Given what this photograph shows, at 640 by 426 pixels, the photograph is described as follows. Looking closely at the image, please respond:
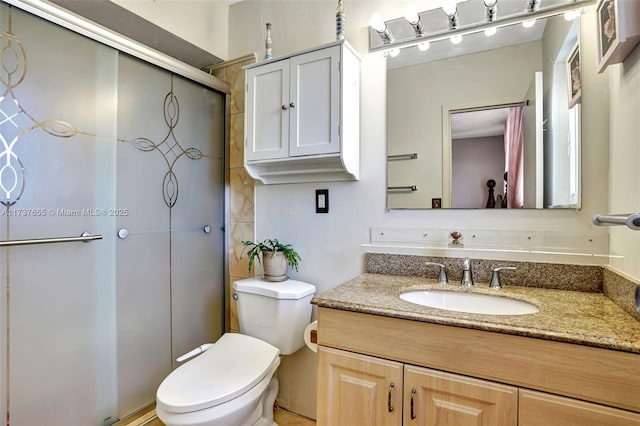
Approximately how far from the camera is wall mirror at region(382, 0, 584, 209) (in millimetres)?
1261

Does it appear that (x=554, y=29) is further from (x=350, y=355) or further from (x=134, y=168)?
(x=134, y=168)

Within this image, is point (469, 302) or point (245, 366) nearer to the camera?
point (469, 302)

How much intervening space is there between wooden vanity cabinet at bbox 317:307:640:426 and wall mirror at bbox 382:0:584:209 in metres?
0.68

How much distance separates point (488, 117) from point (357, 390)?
1.21 metres

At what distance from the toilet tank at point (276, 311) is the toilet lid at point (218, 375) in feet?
0.21

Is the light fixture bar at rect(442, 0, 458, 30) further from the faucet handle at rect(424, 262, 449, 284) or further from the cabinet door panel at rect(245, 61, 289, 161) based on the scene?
the faucet handle at rect(424, 262, 449, 284)

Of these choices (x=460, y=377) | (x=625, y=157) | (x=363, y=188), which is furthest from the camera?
(x=363, y=188)

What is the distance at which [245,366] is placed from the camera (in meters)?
1.37

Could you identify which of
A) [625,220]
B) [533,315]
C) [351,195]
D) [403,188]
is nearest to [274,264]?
[351,195]

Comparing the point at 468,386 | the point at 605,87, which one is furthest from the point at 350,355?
the point at 605,87

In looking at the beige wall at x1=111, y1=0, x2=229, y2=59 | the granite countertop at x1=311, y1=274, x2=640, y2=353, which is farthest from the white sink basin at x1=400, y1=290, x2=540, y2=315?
the beige wall at x1=111, y1=0, x2=229, y2=59

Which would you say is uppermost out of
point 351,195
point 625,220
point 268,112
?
point 268,112

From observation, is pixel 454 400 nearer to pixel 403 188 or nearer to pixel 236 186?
pixel 403 188

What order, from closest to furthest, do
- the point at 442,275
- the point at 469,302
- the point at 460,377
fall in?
the point at 460,377 → the point at 469,302 → the point at 442,275
